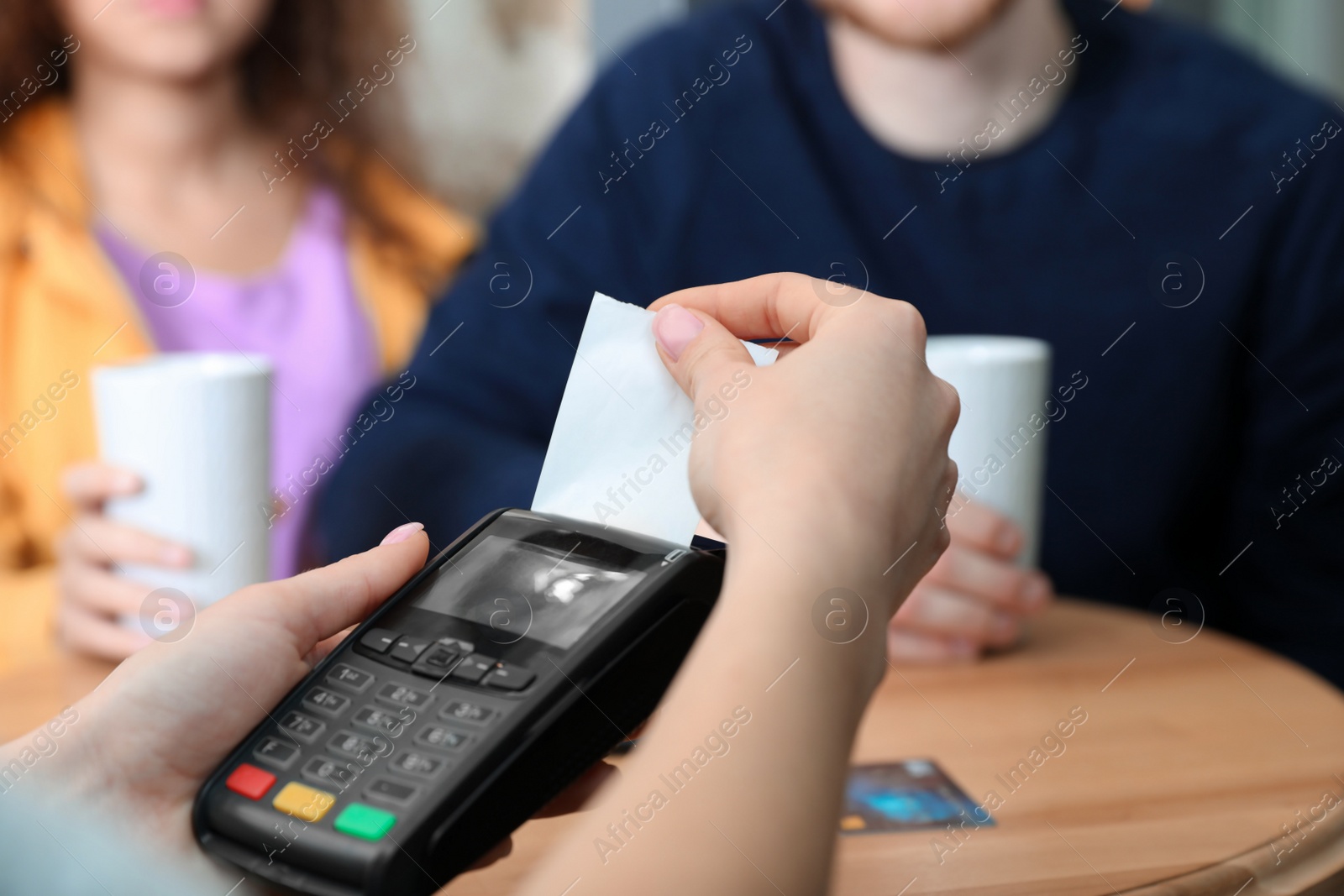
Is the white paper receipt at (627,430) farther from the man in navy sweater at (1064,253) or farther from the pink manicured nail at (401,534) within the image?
the man in navy sweater at (1064,253)

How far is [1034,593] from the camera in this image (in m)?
0.67

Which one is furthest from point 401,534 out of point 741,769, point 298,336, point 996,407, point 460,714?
point 298,336

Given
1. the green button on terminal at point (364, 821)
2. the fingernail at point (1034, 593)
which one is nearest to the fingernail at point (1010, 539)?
the fingernail at point (1034, 593)

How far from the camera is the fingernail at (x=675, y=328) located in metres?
0.38

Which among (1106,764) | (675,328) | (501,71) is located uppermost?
(501,71)

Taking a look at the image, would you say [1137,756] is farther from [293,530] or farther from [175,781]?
[293,530]

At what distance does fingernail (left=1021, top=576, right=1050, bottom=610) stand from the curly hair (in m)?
0.85

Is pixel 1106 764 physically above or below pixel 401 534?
below

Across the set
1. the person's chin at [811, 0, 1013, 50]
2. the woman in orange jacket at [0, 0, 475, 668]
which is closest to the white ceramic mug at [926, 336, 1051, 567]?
the person's chin at [811, 0, 1013, 50]

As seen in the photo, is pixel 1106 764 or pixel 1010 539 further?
pixel 1010 539

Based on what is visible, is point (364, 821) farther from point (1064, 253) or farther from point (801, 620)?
point (1064, 253)

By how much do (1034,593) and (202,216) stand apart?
101 centimetres

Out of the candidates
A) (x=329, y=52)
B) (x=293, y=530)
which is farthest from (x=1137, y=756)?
(x=329, y=52)

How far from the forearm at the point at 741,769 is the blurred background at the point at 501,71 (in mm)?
1083
